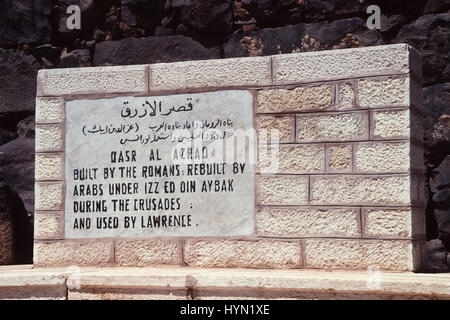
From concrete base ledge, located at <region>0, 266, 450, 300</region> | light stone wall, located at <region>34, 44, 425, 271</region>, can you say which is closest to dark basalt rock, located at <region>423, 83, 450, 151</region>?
light stone wall, located at <region>34, 44, 425, 271</region>

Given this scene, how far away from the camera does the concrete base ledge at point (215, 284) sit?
5078 millimetres

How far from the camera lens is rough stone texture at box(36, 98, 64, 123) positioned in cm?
651

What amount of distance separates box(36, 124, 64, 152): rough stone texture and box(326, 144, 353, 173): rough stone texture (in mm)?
2086

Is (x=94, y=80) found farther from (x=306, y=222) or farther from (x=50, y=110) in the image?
(x=306, y=222)

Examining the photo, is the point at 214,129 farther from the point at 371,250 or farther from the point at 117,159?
the point at 371,250

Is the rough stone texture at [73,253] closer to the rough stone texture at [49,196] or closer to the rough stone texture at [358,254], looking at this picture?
the rough stone texture at [49,196]

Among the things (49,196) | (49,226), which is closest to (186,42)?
(49,196)

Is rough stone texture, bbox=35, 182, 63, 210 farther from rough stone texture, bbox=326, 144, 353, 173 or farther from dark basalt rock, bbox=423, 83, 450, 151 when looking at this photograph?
dark basalt rock, bbox=423, 83, 450, 151

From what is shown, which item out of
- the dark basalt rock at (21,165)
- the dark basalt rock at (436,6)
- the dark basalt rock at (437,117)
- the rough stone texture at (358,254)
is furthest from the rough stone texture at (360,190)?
the dark basalt rock at (21,165)

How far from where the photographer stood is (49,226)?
21.1 feet

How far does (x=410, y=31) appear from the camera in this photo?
7.98 metres

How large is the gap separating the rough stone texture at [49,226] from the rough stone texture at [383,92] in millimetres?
2443

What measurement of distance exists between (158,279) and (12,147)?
4.09 meters

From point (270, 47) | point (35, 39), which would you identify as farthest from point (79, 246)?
point (35, 39)
